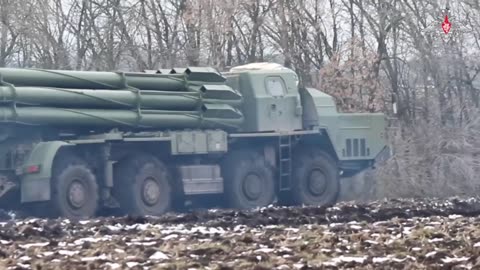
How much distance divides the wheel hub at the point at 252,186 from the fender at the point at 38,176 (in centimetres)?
574

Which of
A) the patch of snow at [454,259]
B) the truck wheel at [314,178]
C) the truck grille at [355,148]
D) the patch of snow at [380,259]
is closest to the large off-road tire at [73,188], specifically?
the truck wheel at [314,178]

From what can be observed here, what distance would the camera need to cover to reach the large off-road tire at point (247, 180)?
90.7 feet

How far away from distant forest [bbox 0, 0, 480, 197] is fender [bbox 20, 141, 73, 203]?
52.7 ft

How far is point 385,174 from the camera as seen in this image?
35438 millimetres

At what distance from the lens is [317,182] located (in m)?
29.5

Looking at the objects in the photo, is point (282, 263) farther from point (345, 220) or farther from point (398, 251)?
point (345, 220)

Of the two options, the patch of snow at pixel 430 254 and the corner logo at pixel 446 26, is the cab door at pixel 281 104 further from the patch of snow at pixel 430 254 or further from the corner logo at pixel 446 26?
the patch of snow at pixel 430 254

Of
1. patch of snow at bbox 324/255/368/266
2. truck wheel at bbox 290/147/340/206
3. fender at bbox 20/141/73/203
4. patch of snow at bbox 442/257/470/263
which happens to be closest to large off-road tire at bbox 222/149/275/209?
truck wheel at bbox 290/147/340/206

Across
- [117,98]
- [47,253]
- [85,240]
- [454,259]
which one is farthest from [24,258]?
[117,98]

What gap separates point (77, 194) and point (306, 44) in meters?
21.2

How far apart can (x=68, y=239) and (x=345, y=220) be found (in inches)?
232

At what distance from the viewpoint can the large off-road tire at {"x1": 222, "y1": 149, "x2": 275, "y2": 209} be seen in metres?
27.7

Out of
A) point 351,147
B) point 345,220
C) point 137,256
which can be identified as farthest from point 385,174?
point 137,256

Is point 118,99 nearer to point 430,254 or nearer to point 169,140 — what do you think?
point 169,140
